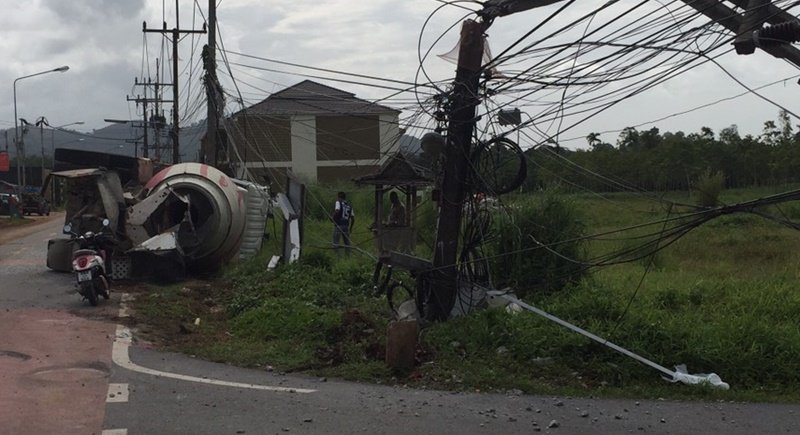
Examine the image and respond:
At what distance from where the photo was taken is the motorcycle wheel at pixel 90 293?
37.9ft

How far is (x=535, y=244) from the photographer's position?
1102cm

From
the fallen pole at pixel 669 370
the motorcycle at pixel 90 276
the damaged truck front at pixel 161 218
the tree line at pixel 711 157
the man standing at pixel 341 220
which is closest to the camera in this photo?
the fallen pole at pixel 669 370

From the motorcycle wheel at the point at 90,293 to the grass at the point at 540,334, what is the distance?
686 millimetres

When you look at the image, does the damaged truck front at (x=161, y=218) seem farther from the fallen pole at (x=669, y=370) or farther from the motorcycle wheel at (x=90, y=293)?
the fallen pole at (x=669, y=370)

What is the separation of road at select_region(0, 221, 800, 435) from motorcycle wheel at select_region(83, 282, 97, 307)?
2.72 m

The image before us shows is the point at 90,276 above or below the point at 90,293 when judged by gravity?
above

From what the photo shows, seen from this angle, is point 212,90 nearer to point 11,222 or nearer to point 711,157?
point 11,222

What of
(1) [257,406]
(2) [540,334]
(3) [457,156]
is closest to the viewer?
(1) [257,406]

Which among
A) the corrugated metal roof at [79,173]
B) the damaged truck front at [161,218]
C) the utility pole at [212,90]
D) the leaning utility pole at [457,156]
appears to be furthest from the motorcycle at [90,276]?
the utility pole at [212,90]

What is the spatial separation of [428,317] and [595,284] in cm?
264

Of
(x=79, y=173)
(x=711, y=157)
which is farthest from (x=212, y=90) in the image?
(x=711, y=157)

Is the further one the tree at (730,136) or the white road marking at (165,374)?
the tree at (730,136)

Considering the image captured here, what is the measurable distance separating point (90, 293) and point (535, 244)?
6285mm

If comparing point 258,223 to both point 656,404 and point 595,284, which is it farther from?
point 656,404
